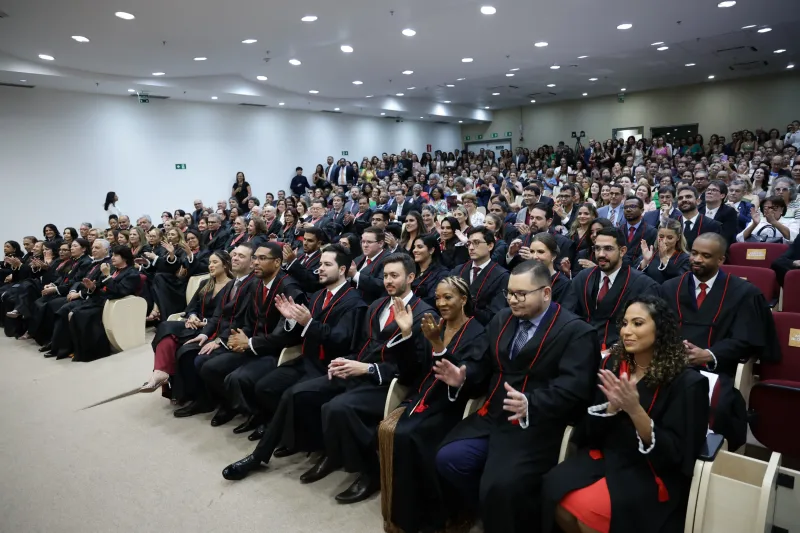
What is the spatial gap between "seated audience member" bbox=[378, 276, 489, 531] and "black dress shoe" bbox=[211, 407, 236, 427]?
200 centimetres

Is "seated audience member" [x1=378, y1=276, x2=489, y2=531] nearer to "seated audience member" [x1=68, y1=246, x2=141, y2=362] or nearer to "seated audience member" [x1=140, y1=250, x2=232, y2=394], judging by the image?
"seated audience member" [x1=140, y1=250, x2=232, y2=394]

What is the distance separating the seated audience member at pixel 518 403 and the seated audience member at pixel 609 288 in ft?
3.88

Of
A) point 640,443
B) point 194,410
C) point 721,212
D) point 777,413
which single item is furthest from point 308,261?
point 721,212

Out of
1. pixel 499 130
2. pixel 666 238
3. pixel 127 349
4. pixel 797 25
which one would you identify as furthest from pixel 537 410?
pixel 499 130

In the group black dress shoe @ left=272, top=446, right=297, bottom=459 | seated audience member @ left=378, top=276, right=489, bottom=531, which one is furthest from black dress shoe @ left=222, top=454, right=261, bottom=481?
seated audience member @ left=378, top=276, right=489, bottom=531

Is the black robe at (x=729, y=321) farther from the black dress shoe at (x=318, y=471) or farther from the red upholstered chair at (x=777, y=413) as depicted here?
the black dress shoe at (x=318, y=471)

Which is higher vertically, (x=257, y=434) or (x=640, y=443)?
(x=640, y=443)

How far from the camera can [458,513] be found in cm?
283

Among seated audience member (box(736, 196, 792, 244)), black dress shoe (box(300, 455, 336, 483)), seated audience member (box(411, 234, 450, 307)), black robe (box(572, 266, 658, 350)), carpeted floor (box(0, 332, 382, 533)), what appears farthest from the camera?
seated audience member (box(736, 196, 792, 244))

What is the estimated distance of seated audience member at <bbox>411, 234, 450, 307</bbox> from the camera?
15.8ft

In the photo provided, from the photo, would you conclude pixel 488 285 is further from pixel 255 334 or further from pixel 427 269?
pixel 255 334

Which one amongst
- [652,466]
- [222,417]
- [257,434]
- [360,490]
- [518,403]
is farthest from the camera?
[222,417]

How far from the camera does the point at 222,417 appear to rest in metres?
4.26

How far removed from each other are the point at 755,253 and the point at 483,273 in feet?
8.52
